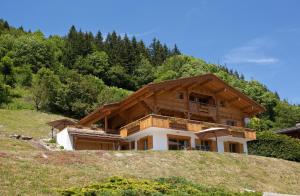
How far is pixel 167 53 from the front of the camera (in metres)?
128

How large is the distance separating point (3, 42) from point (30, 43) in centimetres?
624

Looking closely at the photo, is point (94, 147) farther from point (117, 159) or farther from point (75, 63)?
point (75, 63)

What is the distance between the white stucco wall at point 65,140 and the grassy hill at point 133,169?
116 inches

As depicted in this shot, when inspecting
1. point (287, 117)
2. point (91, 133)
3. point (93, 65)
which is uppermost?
point (93, 65)

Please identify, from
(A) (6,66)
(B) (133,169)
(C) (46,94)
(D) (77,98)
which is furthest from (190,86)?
(A) (6,66)

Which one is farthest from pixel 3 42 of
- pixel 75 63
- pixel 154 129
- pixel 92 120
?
pixel 154 129

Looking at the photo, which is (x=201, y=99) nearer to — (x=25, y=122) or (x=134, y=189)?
(x=25, y=122)

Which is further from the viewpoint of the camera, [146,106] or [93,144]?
[146,106]

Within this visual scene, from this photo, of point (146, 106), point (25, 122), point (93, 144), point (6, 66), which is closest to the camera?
point (93, 144)

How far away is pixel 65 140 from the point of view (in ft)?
122

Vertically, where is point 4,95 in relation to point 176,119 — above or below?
above

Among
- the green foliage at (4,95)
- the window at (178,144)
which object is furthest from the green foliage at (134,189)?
the green foliage at (4,95)

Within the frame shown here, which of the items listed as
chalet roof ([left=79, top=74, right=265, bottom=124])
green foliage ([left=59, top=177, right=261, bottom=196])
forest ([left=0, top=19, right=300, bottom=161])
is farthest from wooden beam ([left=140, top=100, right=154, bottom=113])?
forest ([left=0, top=19, right=300, bottom=161])

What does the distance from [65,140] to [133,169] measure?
44.4 ft
